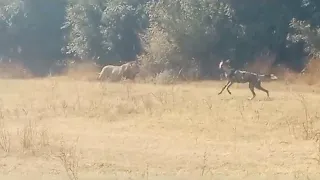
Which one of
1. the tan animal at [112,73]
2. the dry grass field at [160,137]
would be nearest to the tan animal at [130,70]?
the tan animal at [112,73]

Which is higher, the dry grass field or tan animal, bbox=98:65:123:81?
tan animal, bbox=98:65:123:81

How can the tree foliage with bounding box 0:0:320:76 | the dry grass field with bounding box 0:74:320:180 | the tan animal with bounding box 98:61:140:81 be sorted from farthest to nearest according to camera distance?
the tree foliage with bounding box 0:0:320:76
the tan animal with bounding box 98:61:140:81
the dry grass field with bounding box 0:74:320:180

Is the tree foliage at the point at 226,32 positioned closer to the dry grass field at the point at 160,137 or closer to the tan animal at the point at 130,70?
the tan animal at the point at 130,70

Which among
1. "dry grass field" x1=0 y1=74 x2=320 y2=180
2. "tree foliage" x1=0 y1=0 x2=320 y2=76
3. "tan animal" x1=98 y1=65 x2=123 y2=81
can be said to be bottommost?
"dry grass field" x1=0 y1=74 x2=320 y2=180

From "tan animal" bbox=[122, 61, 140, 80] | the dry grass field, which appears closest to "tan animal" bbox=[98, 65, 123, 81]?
"tan animal" bbox=[122, 61, 140, 80]

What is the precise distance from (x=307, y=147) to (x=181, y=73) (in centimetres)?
1942

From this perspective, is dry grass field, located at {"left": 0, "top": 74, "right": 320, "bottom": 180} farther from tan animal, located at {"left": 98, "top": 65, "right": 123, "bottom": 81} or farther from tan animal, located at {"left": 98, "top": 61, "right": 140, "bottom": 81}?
tan animal, located at {"left": 98, "top": 65, "right": 123, "bottom": 81}

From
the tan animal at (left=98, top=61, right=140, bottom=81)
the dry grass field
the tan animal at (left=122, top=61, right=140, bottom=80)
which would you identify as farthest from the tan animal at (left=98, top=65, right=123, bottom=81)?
the dry grass field

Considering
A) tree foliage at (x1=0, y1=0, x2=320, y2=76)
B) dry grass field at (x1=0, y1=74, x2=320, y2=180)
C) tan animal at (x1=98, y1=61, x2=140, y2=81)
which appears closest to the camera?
dry grass field at (x1=0, y1=74, x2=320, y2=180)

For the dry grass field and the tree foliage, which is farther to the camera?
the tree foliage

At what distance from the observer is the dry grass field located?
380 inches

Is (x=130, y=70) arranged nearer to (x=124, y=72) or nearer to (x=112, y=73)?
(x=124, y=72)

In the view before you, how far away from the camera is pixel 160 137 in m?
12.9

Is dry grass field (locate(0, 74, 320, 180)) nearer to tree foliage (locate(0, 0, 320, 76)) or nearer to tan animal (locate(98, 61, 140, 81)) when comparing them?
tan animal (locate(98, 61, 140, 81))
